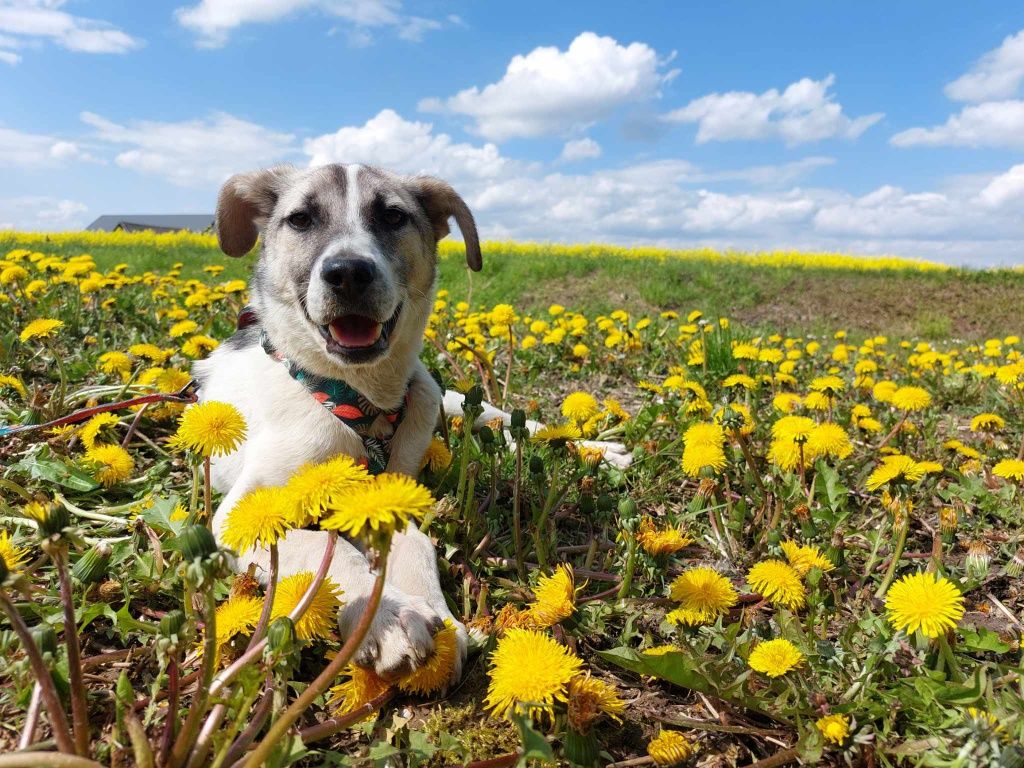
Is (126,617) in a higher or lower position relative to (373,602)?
lower

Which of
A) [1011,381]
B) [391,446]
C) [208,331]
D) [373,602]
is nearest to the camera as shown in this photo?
[373,602]

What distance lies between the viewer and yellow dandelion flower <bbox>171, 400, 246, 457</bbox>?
1512 mm

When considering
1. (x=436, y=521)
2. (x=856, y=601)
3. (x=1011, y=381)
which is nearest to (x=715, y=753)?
(x=856, y=601)

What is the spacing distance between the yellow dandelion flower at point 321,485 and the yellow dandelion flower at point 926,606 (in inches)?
47.4

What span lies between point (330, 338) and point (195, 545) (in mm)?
1581

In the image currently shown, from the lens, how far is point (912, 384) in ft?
17.2

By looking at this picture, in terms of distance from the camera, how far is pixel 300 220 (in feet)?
9.55

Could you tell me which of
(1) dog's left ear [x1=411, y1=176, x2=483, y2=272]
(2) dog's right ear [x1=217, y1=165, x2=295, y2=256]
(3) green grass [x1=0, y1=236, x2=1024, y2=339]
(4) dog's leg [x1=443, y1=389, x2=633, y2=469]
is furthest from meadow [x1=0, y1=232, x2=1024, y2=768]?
(3) green grass [x1=0, y1=236, x2=1024, y2=339]

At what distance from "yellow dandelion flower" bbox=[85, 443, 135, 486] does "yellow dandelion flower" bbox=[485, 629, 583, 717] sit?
192cm

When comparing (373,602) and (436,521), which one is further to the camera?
(436,521)

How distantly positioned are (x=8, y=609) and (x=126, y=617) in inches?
29.7

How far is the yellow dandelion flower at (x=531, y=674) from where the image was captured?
1.23 meters

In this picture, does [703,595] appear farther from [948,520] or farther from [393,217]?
[393,217]

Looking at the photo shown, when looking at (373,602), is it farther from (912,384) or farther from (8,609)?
(912,384)
